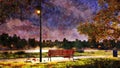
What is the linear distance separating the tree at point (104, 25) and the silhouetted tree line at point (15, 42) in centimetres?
298

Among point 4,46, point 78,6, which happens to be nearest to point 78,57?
point 78,6

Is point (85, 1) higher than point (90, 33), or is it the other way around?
point (85, 1)

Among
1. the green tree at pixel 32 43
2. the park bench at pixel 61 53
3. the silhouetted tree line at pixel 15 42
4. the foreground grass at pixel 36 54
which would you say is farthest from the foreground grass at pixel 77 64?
the green tree at pixel 32 43

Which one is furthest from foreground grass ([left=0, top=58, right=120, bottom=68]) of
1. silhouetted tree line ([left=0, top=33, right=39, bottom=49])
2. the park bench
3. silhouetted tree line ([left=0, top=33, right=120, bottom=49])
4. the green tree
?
the green tree

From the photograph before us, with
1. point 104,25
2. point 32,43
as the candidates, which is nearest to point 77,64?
point 104,25

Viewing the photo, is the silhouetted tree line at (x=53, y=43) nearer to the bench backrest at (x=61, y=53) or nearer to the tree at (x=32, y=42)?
the tree at (x=32, y=42)

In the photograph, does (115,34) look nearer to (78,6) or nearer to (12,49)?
(78,6)

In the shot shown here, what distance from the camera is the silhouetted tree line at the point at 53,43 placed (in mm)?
17922

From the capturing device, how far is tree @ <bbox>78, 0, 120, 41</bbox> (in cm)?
1819

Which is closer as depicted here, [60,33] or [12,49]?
[12,49]

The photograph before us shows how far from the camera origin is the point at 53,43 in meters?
19.0

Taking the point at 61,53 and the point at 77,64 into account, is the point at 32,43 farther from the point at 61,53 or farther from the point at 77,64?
the point at 77,64

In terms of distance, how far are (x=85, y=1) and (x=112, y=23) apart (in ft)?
8.02

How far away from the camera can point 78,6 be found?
64.9ft
